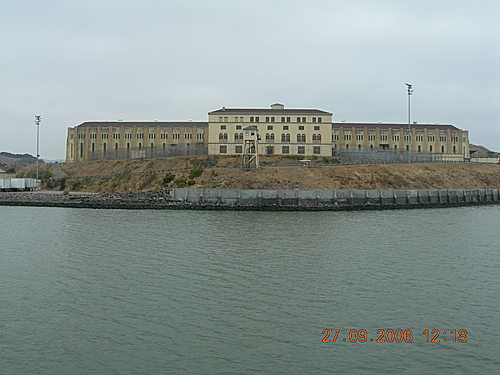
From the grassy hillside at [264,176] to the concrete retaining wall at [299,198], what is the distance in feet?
15.2

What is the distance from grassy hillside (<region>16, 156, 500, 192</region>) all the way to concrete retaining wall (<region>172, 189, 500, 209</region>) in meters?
4.63

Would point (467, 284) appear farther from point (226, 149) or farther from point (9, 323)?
point (226, 149)

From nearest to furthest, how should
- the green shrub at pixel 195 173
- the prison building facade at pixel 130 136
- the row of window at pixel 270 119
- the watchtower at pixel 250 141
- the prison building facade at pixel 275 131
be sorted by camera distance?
the watchtower at pixel 250 141
the green shrub at pixel 195 173
the prison building facade at pixel 275 131
the row of window at pixel 270 119
the prison building facade at pixel 130 136

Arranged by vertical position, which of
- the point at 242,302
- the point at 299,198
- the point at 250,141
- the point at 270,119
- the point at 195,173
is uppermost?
the point at 270,119

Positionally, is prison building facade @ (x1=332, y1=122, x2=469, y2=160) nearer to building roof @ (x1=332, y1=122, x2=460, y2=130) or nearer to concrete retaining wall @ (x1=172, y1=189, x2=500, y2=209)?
building roof @ (x1=332, y1=122, x2=460, y2=130)

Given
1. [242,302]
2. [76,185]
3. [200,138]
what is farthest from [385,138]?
[242,302]

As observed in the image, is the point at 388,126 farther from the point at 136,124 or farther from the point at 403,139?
the point at 136,124

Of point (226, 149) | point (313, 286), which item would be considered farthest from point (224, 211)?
point (313, 286)
